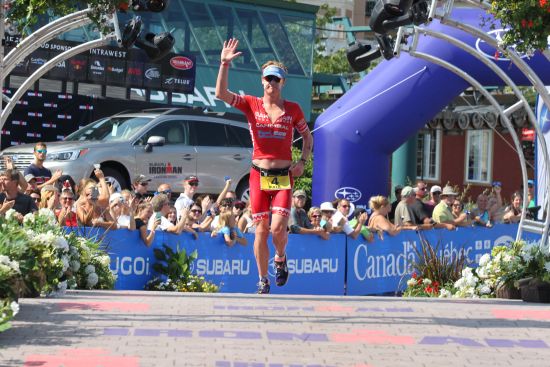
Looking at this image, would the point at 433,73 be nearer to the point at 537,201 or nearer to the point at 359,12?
the point at 537,201

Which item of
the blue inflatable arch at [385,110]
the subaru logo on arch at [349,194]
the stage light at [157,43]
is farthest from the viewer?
the subaru logo on arch at [349,194]

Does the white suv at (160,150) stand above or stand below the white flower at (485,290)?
above

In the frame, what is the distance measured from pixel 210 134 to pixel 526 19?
41.5 ft

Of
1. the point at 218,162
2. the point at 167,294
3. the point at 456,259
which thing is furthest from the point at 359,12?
the point at 167,294

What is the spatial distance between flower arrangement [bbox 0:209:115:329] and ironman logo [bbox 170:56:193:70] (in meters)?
12.7

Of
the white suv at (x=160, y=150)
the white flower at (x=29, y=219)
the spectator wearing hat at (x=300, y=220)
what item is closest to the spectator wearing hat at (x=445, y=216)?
the spectator wearing hat at (x=300, y=220)

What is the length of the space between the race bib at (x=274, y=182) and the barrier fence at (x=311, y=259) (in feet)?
12.1

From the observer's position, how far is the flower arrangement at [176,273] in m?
15.0

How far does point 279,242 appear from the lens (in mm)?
11008

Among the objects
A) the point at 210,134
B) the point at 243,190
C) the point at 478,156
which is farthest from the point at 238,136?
the point at 478,156

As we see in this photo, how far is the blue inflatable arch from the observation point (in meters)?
18.7

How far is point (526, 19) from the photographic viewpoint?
456 inches

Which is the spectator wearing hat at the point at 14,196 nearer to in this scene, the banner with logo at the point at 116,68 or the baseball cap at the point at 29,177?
the baseball cap at the point at 29,177

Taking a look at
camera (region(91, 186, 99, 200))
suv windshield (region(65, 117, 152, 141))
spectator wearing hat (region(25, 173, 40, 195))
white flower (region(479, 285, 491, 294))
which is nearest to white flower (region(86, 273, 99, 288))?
camera (region(91, 186, 99, 200))
